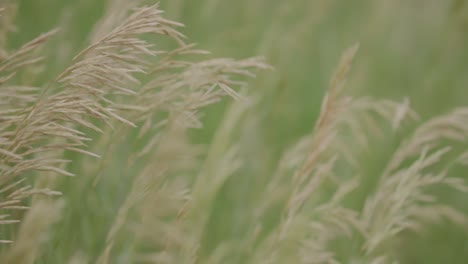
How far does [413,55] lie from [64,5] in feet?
6.31

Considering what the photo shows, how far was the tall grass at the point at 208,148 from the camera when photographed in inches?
68.9

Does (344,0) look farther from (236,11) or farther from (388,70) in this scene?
(236,11)

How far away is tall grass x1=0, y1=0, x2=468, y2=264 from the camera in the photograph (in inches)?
68.9

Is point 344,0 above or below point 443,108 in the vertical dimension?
above

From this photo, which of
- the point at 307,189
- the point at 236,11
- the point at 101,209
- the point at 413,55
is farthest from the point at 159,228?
the point at 413,55

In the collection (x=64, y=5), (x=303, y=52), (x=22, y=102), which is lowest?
(x=22, y=102)

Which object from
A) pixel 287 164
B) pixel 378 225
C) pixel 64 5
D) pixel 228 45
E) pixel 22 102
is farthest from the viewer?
pixel 228 45

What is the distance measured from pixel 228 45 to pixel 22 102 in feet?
4.80

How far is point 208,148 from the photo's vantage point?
2.80 meters

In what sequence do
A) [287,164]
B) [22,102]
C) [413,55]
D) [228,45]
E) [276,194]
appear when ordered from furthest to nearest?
[413,55] → [228,45] → [276,194] → [287,164] → [22,102]

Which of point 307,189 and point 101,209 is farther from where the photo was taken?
point 101,209

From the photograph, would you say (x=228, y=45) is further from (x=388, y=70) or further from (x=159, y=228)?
(x=159, y=228)

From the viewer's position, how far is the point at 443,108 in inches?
137

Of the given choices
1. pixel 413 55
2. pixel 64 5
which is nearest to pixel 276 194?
pixel 64 5
